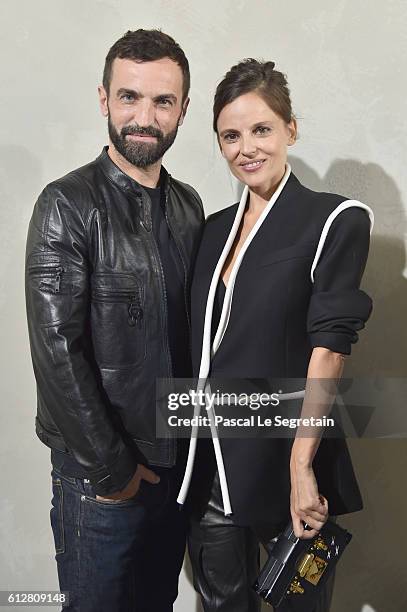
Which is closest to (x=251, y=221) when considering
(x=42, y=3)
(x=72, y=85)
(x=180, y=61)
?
(x=180, y=61)

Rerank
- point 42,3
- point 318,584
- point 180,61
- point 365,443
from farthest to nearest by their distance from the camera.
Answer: point 365,443
point 42,3
point 180,61
point 318,584

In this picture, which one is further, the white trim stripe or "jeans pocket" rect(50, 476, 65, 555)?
"jeans pocket" rect(50, 476, 65, 555)

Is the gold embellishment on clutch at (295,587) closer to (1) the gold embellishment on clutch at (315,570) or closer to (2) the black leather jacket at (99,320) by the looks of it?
(1) the gold embellishment on clutch at (315,570)

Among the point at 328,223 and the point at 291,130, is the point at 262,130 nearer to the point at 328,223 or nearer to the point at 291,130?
the point at 291,130

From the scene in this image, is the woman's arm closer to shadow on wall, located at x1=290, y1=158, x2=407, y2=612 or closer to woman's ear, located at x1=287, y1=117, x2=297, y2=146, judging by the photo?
woman's ear, located at x1=287, y1=117, x2=297, y2=146

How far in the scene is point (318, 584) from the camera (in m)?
1.59

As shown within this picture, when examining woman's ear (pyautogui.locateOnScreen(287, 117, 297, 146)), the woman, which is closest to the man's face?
the woman

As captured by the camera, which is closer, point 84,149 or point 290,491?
point 290,491

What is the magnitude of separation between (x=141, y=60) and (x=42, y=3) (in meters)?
0.59

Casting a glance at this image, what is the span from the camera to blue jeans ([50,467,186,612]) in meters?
1.70

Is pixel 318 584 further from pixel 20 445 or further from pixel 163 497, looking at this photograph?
pixel 20 445

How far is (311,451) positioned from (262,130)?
0.66 m

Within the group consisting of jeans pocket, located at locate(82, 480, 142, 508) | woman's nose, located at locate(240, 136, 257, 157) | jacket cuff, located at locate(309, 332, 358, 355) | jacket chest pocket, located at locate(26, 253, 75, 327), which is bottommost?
jeans pocket, located at locate(82, 480, 142, 508)

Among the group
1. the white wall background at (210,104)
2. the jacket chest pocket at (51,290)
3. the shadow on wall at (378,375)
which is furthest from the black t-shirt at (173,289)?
the shadow on wall at (378,375)
